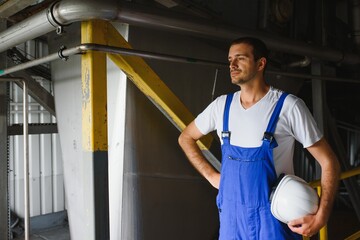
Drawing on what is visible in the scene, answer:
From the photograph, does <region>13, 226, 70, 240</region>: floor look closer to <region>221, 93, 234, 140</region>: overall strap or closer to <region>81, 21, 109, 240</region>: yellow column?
<region>81, 21, 109, 240</region>: yellow column

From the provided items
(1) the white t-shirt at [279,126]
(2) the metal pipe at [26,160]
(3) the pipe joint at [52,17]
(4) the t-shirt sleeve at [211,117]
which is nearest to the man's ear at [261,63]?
(1) the white t-shirt at [279,126]

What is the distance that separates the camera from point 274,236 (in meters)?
1.41

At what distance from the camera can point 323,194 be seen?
144 cm

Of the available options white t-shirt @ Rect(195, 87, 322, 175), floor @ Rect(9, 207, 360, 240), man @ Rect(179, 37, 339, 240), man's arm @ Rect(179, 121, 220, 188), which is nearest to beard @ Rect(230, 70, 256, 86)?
man @ Rect(179, 37, 339, 240)

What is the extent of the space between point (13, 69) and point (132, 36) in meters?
0.74

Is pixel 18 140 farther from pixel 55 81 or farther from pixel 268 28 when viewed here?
pixel 268 28

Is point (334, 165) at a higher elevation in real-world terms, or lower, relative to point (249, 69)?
lower

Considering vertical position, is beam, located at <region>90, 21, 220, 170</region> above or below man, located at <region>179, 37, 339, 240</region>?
above

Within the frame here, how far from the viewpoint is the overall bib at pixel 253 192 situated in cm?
142

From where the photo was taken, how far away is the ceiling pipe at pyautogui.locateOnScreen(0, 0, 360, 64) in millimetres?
1403

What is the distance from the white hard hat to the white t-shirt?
0.10m

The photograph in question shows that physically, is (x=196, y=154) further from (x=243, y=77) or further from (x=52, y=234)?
(x=52, y=234)

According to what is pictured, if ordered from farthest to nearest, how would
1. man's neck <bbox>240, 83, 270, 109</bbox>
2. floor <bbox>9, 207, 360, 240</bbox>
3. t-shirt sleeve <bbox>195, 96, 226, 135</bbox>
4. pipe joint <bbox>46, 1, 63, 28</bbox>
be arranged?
floor <bbox>9, 207, 360, 240</bbox>, t-shirt sleeve <bbox>195, 96, 226, 135</bbox>, man's neck <bbox>240, 83, 270, 109</bbox>, pipe joint <bbox>46, 1, 63, 28</bbox>


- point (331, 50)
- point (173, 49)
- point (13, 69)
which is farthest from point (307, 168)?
point (13, 69)
